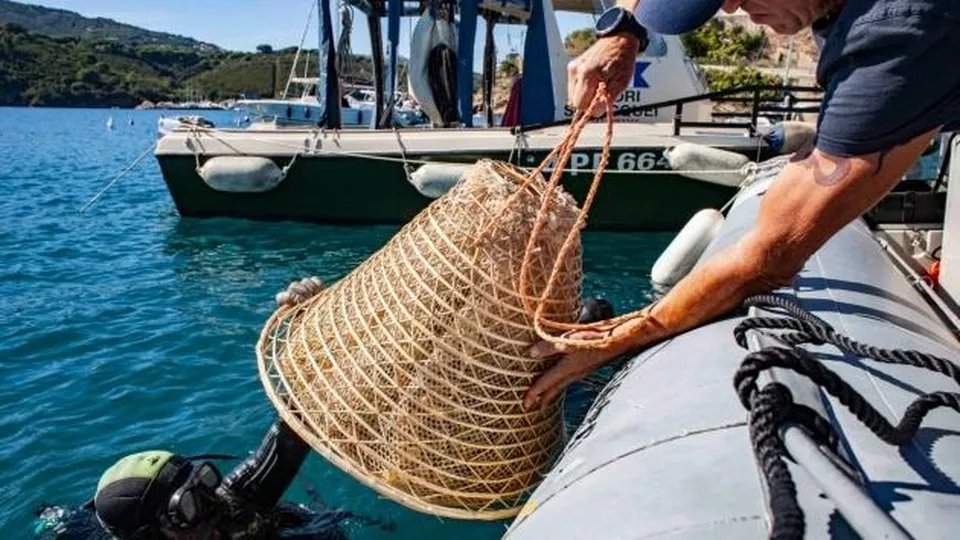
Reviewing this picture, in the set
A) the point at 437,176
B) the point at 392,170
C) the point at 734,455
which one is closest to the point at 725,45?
the point at 392,170

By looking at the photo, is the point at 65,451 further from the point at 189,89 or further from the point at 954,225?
the point at 189,89

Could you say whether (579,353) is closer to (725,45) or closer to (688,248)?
(688,248)

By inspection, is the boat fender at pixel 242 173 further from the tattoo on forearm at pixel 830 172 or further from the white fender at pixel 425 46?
the tattoo on forearm at pixel 830 172

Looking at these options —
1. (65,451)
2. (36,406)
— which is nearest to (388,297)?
(65,451)

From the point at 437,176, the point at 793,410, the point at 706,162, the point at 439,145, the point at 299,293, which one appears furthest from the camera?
the point at 439,145

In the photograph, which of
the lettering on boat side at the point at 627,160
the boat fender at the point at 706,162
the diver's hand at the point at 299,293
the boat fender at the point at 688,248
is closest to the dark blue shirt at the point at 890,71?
the diver's hand at the point at 299,293

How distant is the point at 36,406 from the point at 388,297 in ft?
13.8

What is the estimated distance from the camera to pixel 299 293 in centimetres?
363

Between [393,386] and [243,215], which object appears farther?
[243,215]

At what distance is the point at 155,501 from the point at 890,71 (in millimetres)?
2714

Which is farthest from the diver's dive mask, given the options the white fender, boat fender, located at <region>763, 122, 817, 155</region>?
the white fender

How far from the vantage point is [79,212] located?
577 inches

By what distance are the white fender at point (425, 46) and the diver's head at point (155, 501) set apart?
11.4 m

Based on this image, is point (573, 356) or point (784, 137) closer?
point (573, 356)
